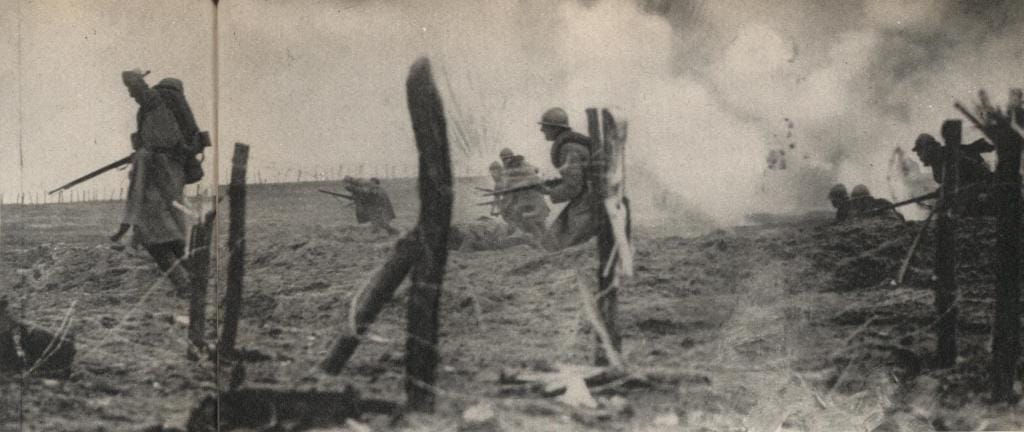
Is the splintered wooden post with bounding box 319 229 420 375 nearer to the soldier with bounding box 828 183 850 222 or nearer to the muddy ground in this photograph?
the muddy ground

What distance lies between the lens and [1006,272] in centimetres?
659

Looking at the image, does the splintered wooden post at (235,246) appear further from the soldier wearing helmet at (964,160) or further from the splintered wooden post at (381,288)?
the soldier wearing helmet at (964,160)

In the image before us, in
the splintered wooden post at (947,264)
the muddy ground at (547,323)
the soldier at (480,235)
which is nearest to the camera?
the muddy ground at (547,323)

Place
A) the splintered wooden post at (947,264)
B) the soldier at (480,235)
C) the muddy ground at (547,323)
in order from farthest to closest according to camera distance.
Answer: the splintered wooden post at (947,264)
the soldier at (480,235)
the muddy ground at (547,323)

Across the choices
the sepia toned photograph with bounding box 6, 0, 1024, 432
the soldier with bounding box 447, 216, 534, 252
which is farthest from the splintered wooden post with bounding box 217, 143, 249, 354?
the soldier with bounding box 447, 216, 534, 252

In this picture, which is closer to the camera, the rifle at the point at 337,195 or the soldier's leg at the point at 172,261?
the soldier's leg at the point at 172,261

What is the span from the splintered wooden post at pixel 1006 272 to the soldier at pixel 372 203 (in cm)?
372

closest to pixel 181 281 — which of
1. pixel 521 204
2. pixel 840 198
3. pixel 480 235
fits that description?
pixel 480 235

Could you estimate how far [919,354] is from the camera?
6.53m

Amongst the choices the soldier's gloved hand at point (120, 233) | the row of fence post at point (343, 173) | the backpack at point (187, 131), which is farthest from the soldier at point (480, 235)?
the soldier's gloved hand at point (120, 233)

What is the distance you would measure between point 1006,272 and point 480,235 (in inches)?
129

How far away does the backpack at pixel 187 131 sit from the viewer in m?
6.20

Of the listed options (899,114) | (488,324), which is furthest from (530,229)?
(899,114)

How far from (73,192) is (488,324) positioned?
100 inches
